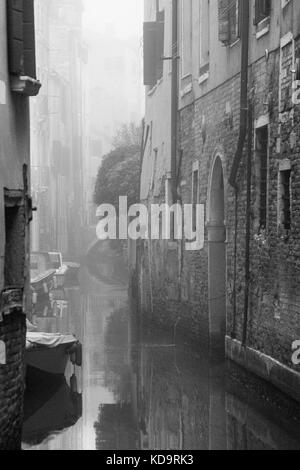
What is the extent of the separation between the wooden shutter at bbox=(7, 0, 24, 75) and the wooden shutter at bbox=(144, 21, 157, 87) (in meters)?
14.3

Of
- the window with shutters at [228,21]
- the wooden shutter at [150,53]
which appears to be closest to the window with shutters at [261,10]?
the window with shutters at [228,21]

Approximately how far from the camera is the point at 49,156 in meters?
66.0


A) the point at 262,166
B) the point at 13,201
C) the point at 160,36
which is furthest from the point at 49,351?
the point at 160,36

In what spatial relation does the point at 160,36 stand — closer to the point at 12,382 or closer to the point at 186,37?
the point at 186,37

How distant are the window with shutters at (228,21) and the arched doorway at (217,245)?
83.2 inches

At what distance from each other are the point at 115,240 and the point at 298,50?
3678 centimetres

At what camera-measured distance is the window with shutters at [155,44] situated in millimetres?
26734

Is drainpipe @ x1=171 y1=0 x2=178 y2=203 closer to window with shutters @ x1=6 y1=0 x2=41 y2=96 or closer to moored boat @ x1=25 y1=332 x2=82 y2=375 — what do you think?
moored boat @ x1=25 y1=332 x2=82 y2=375

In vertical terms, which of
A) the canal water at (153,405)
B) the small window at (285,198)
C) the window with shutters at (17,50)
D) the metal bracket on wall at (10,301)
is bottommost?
the canal water at (153,405)

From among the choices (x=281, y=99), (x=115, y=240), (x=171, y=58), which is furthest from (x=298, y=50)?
(x=115, y=240)

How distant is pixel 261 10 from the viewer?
17.1m

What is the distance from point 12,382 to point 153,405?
4.08 meters

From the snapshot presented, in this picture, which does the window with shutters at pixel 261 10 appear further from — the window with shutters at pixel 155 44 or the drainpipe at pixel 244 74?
the window with shutters at pixel 155 44
